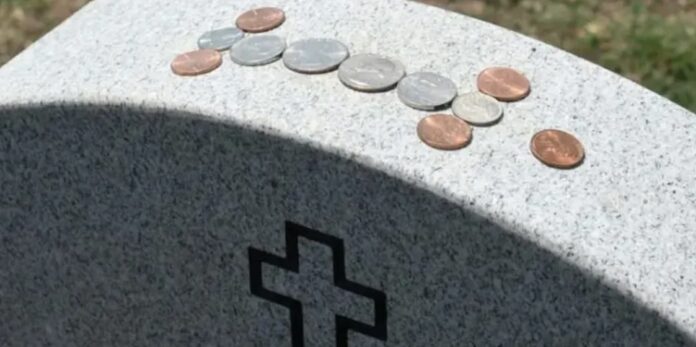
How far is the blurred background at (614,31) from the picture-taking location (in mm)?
4094

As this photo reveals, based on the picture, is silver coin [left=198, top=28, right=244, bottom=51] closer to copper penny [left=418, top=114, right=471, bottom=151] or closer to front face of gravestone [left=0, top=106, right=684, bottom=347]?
front face of gravestone [left=0, top=106, right=684, bottom=347]

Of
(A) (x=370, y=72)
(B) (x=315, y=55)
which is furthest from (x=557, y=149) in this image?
(B) (x=315, y=55)

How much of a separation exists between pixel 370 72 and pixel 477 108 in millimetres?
257

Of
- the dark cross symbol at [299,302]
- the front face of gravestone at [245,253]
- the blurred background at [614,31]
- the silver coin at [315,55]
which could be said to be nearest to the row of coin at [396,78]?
the silver coin at [315,55]

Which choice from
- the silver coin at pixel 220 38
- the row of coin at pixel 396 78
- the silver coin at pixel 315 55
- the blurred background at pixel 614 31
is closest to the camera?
the row of coin at pixel 396 78

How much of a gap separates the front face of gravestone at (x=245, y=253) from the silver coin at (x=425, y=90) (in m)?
0.20

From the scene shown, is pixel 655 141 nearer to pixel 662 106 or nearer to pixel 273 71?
pixel 662 106

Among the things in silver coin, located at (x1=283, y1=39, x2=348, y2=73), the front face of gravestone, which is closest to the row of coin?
silver coin, located at (x1=283, y1=39, x2=348, y2=73)

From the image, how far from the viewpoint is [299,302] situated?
2.50m

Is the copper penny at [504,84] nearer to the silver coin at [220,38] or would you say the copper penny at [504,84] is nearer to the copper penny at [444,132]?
the copper penny at [444,132]

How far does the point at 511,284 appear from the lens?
7.19 ft

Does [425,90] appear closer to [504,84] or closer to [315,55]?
[504,84]

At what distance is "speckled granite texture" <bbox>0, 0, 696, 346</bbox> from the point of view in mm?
2131

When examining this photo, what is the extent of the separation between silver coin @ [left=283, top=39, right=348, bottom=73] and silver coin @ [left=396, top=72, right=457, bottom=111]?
17 cm
